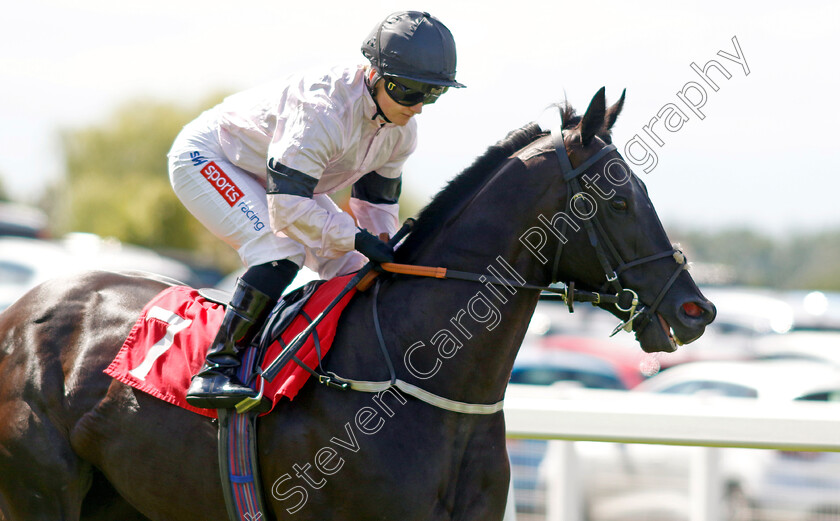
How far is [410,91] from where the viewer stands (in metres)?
3.10

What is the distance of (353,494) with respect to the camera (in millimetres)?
2859

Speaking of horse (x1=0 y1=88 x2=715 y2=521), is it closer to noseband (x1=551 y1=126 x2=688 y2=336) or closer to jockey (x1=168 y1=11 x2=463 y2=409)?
noseband (x1=551 y1=126 x2=688 y2=336)

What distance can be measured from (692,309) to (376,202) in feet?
4.67

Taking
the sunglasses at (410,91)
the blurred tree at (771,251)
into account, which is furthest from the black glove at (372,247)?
the blurred tree at (771,251)

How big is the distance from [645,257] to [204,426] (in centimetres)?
168

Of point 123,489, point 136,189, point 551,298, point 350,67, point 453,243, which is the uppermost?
point 350,67

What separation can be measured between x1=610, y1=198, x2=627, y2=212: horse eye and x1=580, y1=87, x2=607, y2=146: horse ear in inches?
9.2

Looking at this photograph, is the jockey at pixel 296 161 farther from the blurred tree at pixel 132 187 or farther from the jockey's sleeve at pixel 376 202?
the blurred tree at pixel 132 187

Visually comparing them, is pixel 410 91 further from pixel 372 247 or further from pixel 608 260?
pixel 608 260

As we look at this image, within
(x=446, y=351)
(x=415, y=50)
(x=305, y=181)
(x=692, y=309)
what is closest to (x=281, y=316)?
(x=305, y=181)

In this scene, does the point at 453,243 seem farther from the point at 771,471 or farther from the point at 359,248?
the point at 771,471

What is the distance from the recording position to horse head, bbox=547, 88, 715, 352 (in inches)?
112

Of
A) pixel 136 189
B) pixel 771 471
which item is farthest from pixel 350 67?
pixel 136 189

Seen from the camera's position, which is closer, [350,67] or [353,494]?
[353,494]
